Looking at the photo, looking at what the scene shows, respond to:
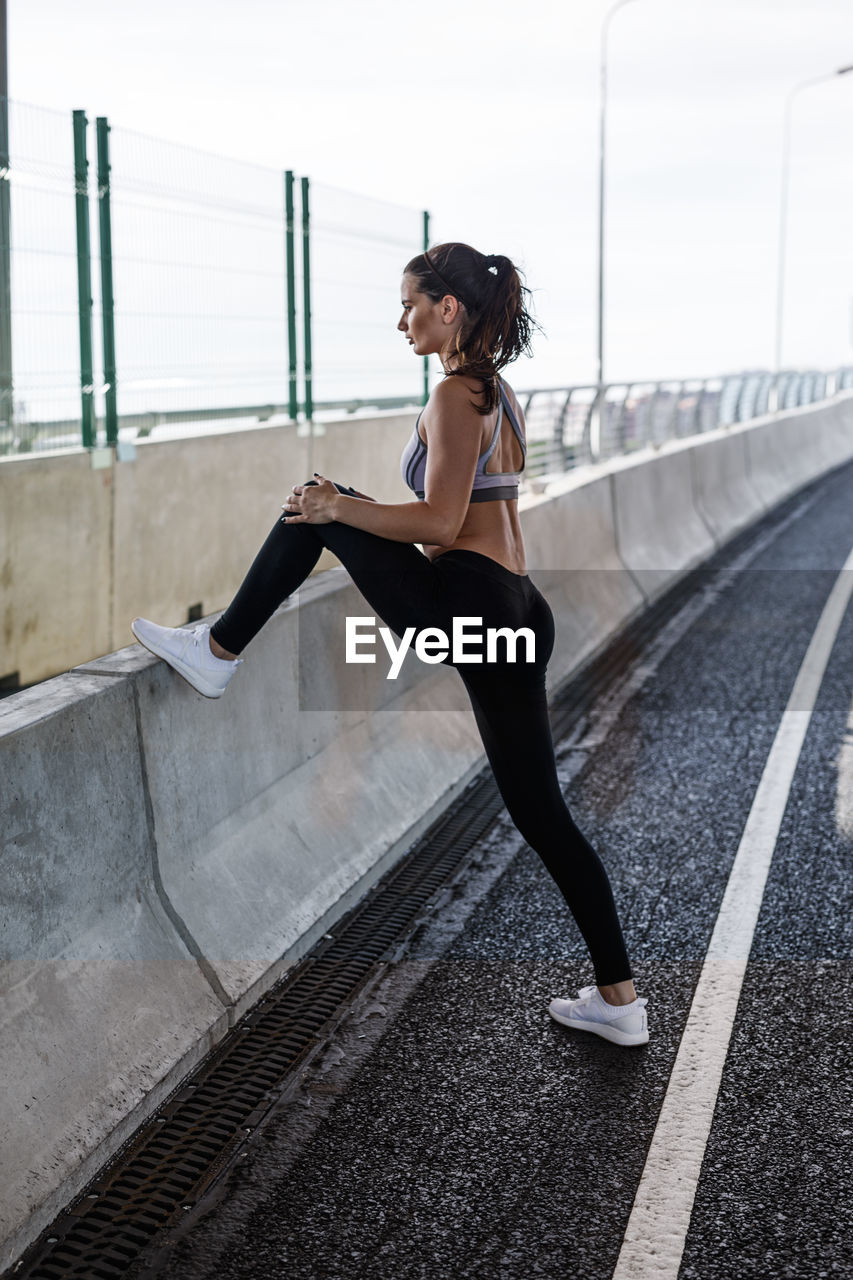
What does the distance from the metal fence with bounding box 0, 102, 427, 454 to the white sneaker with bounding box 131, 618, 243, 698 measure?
200 inches

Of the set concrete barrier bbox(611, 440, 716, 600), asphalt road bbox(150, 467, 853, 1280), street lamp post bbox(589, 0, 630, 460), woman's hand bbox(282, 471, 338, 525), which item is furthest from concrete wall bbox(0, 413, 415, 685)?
street lamp post bbox(589, 0, 630, 460)

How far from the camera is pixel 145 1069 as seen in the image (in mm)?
3811

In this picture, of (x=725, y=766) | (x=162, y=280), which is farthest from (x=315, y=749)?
(x=162, y=280)

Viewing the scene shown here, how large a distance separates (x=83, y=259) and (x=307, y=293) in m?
4.42

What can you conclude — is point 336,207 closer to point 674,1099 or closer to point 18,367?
point 18,367

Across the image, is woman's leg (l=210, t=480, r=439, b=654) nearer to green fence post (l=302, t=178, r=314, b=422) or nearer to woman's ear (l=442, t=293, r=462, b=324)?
woman's ear (l=442, t=293, r=462, b=324)

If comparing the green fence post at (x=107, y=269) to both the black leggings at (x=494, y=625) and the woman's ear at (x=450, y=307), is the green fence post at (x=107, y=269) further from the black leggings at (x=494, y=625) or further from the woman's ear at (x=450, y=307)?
the woman's ear at (x=450, y=307)

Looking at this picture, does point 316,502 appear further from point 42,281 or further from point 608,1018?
point 42,281

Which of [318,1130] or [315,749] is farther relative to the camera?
[315,749]

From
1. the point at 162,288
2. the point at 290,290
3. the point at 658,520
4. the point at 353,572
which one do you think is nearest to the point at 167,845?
the point at 353,572

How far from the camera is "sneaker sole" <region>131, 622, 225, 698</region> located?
424cm

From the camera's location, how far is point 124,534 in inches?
403

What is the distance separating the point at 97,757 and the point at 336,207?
11378 mm

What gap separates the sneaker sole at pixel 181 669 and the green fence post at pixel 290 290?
9.44 metres
